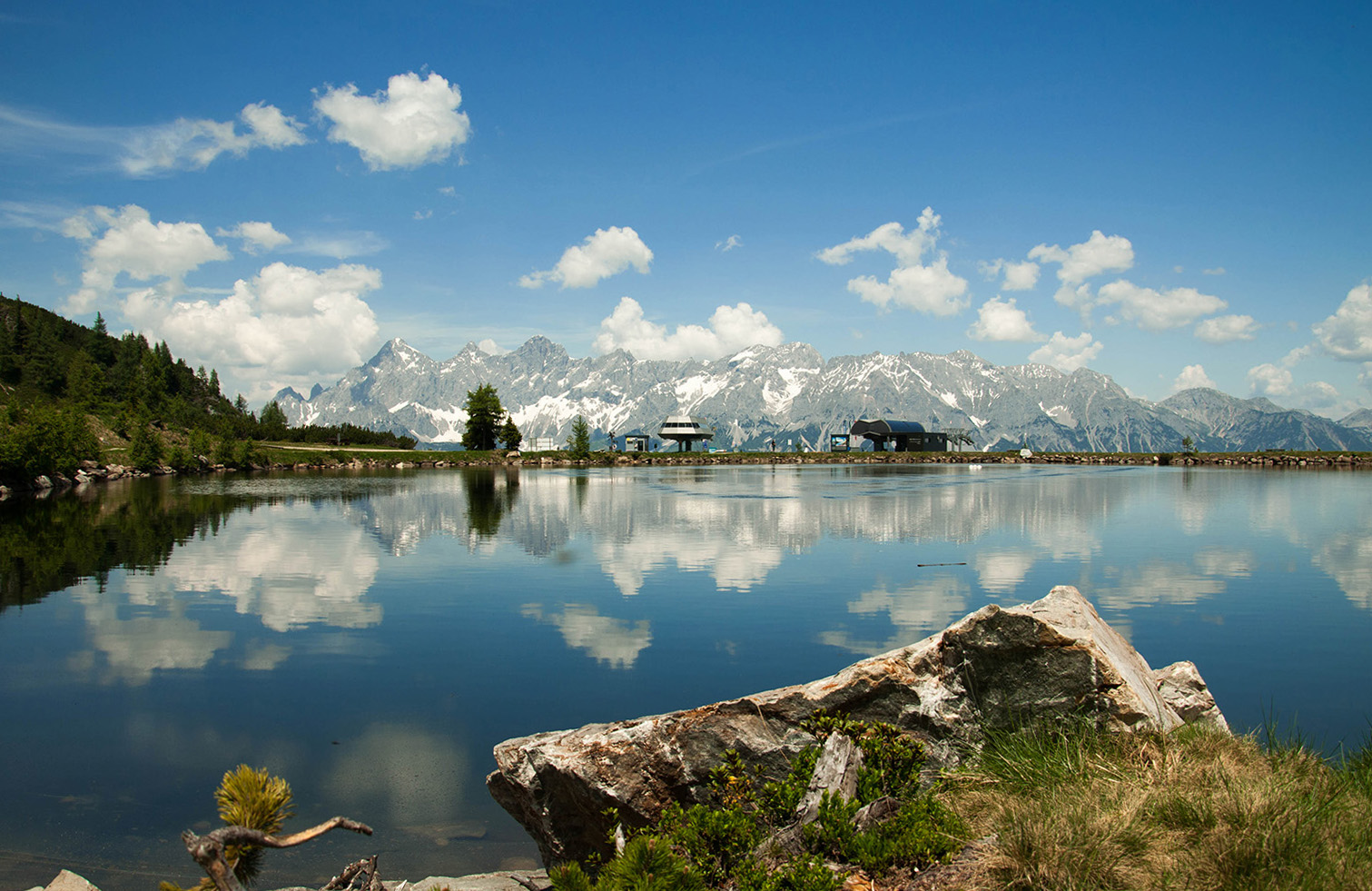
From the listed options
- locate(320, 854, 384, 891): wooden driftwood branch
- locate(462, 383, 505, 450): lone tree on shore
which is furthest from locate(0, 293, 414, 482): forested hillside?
locate(320, 854, 384, 891): wooden driftwood branch

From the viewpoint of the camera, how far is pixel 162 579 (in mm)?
24281

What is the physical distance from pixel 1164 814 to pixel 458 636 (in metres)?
14.6

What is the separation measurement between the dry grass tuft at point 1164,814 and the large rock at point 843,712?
45 cm

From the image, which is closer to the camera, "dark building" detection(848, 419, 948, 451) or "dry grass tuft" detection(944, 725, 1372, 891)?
"dry grass tuft" detection(944, 725, 1372, 891)

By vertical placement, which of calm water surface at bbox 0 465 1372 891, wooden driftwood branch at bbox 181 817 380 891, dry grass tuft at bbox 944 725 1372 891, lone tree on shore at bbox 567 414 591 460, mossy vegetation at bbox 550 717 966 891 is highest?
lone tree on shore at bbox 567 414 591 460

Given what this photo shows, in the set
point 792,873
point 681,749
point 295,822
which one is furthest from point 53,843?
point 792,873

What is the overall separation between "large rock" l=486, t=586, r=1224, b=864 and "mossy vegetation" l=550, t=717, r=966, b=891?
23cm

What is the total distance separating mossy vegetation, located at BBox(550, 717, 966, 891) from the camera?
5840 mm

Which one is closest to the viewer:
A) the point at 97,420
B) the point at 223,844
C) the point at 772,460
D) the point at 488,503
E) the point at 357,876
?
the point at 223,844

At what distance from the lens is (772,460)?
536 ft

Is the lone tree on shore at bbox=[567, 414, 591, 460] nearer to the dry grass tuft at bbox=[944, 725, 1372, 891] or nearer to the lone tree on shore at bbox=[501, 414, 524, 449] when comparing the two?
the lone tree on shore at bbox=[501, 414, 524, 449]

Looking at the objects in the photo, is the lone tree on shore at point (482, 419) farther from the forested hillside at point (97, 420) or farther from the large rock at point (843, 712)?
the large rock at point (843, 712)

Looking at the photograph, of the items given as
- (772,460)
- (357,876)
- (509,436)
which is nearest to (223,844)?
(357,876)

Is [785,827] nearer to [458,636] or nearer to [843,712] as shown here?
[843,712]
